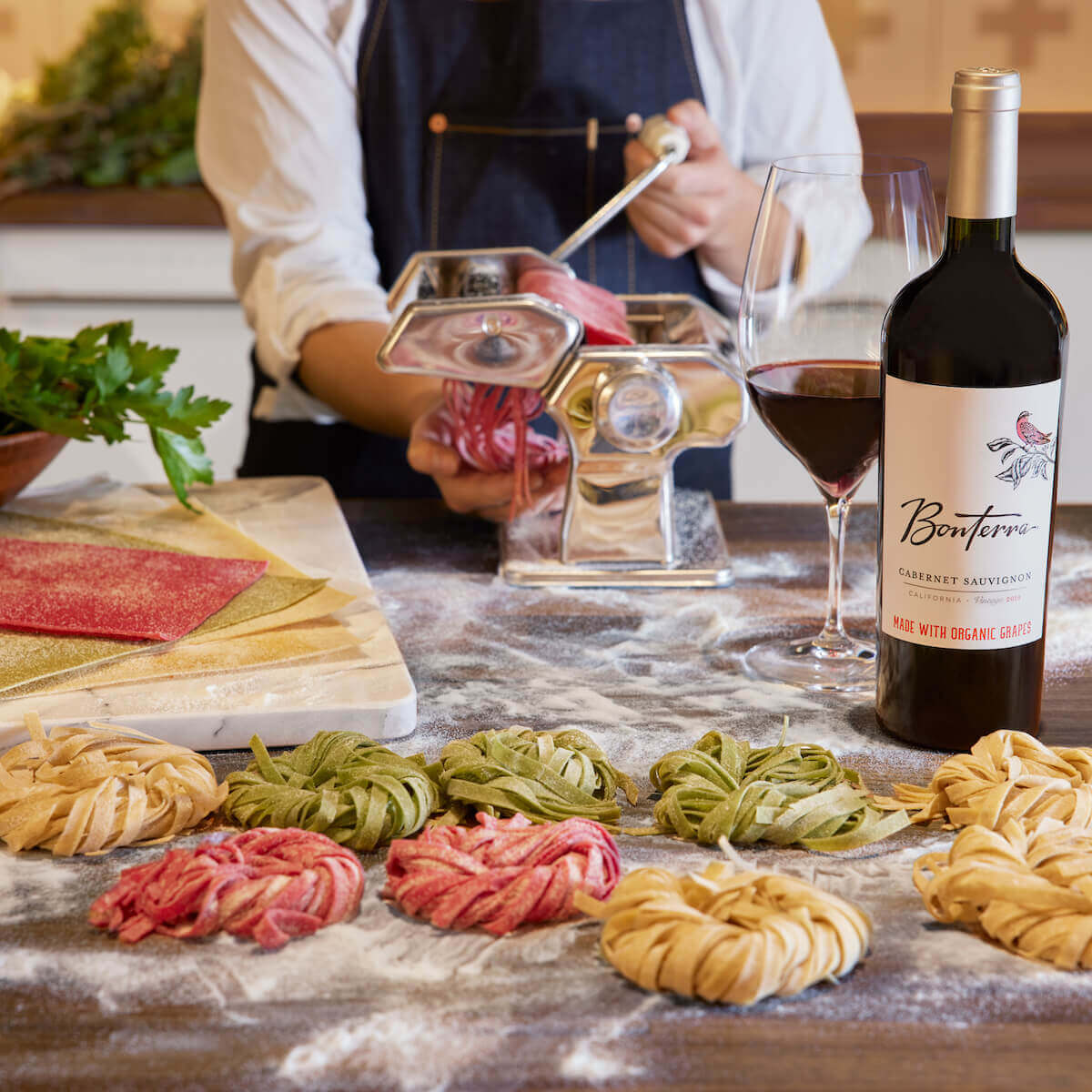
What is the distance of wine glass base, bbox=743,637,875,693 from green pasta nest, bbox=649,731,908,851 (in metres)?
0.13

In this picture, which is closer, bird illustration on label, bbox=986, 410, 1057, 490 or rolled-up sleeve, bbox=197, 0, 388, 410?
bird illustration on label, bbox=986, 410, 1057, 490

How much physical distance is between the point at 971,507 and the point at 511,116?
95 cm

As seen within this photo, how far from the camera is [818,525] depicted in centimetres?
112

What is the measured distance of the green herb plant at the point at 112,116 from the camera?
248cm

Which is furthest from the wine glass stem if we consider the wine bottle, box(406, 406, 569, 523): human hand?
box(406, 406, 569, 523): human hand

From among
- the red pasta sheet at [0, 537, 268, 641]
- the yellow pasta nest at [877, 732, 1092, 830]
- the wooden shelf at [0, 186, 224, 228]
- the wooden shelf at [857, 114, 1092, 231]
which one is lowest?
the yellow pasta nest at [877, 732, 1092, 830]

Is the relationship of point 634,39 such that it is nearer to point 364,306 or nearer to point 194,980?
point 364,306

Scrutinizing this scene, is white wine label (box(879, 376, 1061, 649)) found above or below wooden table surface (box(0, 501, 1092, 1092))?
above

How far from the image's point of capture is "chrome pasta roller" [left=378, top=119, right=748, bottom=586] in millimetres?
912

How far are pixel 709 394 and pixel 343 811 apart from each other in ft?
1.56

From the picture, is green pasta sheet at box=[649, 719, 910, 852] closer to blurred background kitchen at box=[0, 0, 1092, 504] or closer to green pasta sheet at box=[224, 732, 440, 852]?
green pasta sheet at box=[224, 732, 440, 852]

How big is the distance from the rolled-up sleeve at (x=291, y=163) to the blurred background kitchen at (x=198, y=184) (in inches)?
39.1

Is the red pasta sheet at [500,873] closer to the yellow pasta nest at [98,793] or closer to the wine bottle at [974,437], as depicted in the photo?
the yellow pasta nest at [98,793]

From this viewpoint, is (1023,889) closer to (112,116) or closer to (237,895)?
(237,895)
